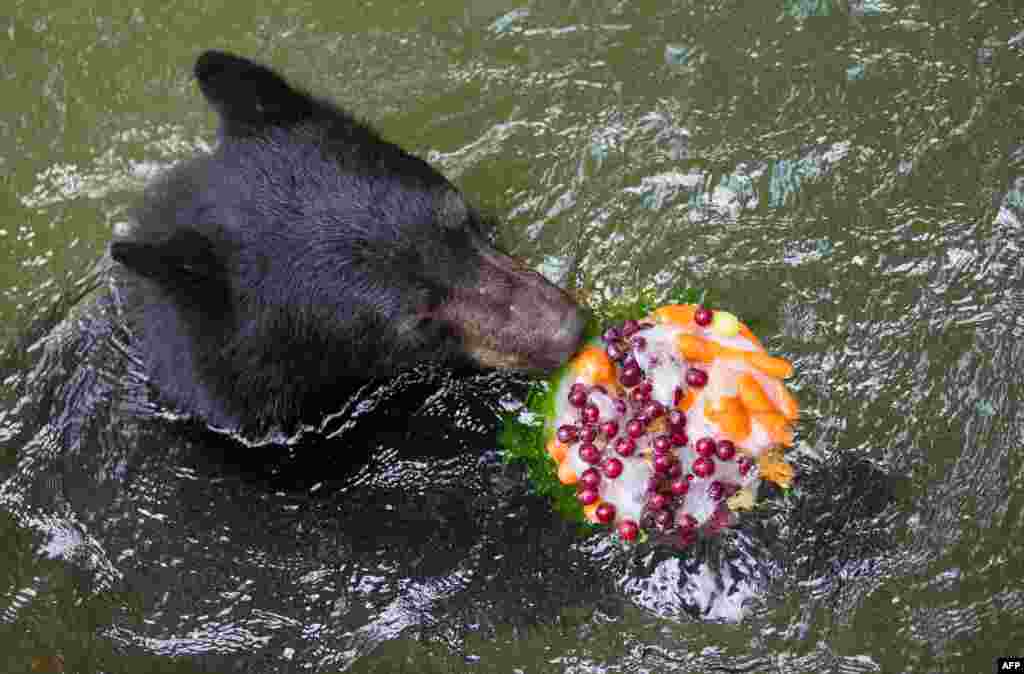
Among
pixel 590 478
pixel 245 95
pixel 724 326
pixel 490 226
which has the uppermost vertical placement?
pixel 490 226

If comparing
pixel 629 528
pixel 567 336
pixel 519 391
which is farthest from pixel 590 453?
pixel 519 391

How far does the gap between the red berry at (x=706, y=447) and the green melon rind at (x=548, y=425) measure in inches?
24.8

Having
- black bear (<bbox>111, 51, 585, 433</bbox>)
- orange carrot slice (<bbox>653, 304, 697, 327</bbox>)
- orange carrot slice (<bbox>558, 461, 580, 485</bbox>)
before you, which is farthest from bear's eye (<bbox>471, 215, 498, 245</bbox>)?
orange carrot slice (<bbox>558, 461, 580, 485</bbox>)

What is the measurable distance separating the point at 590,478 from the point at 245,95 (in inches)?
81.0

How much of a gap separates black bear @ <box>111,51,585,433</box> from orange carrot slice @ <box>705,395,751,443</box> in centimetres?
68

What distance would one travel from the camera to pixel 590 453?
11.6 feet

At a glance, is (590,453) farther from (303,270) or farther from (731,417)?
(303,270)

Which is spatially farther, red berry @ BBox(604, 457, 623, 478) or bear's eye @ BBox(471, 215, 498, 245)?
bear's eye @ BBox(471, 215, 498, 245)

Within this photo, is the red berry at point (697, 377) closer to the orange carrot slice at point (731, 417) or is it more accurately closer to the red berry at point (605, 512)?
the orange carrot slice at point (731, 417)

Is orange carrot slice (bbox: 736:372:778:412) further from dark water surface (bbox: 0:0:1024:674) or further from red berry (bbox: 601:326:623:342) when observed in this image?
dark water surface (bbox: 0:0:1024:674)

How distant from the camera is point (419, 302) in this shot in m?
3.88

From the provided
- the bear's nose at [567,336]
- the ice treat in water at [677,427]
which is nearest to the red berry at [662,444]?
the ice treat in water at [677,427]

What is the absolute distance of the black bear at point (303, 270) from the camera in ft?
12.4

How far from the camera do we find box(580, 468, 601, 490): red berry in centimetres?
355
